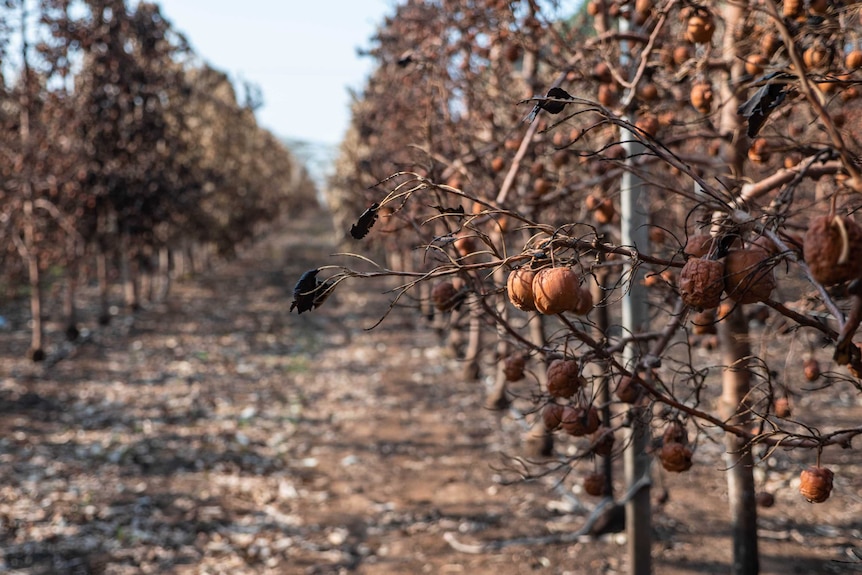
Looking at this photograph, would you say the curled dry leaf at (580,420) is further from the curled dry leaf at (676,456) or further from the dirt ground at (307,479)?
the curled dry leaf at (676,456)

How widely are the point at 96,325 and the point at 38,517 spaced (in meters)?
9.02

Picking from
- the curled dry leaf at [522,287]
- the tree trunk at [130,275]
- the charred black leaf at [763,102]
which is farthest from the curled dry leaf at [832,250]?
the tree trunk at [130,275]

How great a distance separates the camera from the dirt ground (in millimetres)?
5766

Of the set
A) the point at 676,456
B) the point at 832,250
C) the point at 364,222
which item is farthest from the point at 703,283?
the point at 676,456

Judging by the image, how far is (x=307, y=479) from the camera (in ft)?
25.4

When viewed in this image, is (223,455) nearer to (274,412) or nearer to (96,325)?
(274,412)

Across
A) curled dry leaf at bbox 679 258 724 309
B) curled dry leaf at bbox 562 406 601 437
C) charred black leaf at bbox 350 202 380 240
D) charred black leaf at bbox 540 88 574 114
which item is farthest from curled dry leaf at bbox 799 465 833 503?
charred black leaf at bbox 350 202 380 240

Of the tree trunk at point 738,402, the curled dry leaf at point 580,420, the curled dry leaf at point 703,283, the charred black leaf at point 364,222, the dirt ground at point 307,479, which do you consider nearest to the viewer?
the curled dry leaf at point 703,283

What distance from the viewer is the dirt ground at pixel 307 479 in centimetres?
577

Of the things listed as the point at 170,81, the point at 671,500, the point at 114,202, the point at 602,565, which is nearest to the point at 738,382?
the point at 602,565

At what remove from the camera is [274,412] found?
1018 centimetres

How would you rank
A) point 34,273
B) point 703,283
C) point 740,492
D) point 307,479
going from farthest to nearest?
point 34,273 < point 307,479 < point 740,492 < point 703,283

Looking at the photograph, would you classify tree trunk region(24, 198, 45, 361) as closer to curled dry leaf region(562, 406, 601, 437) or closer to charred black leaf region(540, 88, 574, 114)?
curled dry leaf region(562, 406, 601, 437)

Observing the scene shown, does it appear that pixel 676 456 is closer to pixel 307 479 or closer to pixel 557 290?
pixel 557 290
